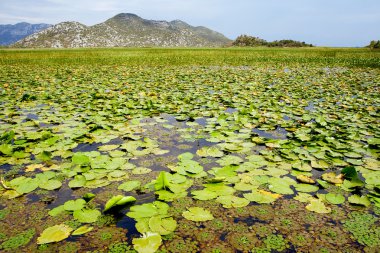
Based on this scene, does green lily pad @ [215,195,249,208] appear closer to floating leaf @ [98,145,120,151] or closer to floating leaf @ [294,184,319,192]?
floating leaf @ [294,184,319,192]

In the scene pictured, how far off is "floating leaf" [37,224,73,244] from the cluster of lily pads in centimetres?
1

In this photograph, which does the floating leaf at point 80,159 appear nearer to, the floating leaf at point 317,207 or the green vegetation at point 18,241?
the green vegetation at point 18,241

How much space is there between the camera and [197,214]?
85.0 inches

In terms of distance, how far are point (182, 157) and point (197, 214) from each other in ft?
3.64

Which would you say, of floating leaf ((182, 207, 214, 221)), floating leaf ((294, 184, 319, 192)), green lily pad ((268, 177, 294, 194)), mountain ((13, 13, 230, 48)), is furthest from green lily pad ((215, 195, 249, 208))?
mountain ((13, 13, 230, 48))

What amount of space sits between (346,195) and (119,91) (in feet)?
21.9

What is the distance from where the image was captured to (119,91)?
25.8 feet

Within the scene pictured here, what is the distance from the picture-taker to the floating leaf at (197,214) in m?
2.12

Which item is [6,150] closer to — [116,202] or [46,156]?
[46,156]

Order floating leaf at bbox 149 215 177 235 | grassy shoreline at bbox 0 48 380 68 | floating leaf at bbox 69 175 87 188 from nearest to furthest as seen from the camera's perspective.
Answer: floating leaf at bbox 149 215 177 235 < floating leaf at bbox 69 175 87 188 < grassy shoreline at bbox 0 48 380 68

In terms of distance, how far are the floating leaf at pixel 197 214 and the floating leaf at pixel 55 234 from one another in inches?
35.3

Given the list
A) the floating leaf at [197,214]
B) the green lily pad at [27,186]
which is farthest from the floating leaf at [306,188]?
the green lily pad at [27,186]

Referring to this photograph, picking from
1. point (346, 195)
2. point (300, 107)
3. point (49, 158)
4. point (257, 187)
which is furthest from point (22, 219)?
point (300, 107)

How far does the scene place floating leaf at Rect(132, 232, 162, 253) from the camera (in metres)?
1.75
